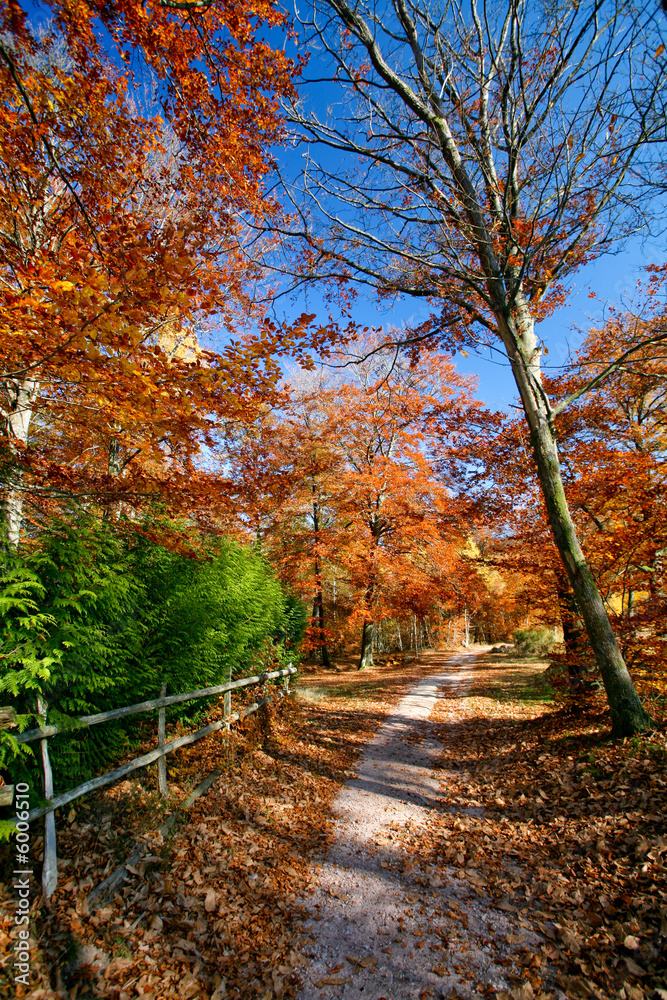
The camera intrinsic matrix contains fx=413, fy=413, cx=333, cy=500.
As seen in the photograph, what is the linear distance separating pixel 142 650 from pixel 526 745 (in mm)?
6146

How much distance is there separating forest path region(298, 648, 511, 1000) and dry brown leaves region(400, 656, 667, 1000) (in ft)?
0.79

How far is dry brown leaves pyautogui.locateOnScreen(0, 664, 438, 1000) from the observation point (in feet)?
9.19

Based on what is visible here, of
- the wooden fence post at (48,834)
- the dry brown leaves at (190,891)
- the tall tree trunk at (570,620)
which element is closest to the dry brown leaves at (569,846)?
the tall tree trunk at (570,620)

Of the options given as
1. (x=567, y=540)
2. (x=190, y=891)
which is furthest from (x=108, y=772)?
(x=567, y=540)

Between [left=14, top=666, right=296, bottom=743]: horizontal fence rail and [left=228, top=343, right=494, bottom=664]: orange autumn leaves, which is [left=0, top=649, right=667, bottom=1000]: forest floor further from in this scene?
[left=228, top=343, right=494, bottom=664]: orange autumn leaves

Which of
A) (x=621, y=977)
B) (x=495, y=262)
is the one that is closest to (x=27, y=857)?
(x=621, y=977)

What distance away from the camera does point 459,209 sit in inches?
269

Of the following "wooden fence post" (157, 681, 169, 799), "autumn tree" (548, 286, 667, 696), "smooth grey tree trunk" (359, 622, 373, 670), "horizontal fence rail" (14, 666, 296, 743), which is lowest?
"smooth grey tree trunk" (359, 622, 373, 670)

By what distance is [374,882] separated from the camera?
4.09 m

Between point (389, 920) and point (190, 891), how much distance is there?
5.75 ft

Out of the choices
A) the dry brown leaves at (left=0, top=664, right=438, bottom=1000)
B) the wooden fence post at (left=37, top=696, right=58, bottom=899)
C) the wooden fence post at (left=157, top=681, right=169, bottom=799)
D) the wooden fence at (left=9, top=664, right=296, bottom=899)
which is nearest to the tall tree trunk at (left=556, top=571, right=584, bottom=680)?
the dry brown leaves at (left=0, top=664, right=438, bottom=1000)

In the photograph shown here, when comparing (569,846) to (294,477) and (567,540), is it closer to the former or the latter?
(567,540)

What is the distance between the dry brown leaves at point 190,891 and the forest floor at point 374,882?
2cm

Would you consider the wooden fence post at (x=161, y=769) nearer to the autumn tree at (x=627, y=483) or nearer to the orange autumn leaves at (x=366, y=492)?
the autumn tree at (x=627, y=483)
